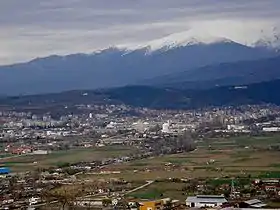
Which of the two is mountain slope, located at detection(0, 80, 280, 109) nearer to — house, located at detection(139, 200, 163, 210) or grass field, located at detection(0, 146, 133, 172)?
grass field, located at detection(0, 146, 133, 172)

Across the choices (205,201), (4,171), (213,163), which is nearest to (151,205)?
(205,201)

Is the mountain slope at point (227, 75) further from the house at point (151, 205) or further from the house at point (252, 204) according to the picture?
the house at point (151, 205)

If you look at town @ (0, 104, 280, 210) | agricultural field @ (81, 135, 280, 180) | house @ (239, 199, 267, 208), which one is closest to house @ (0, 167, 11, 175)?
town @ (0, 104, 280, 210)

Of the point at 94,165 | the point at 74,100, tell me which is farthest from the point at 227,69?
the point at 94,165

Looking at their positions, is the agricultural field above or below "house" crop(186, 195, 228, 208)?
below

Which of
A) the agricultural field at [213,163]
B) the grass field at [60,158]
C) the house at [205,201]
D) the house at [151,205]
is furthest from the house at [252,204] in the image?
the grass field at [60,158]
